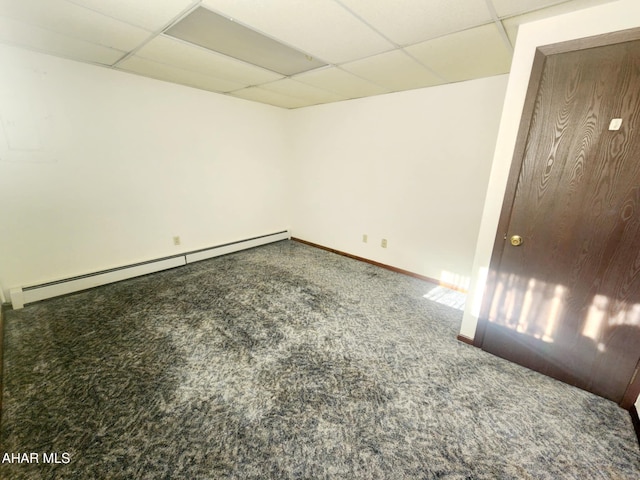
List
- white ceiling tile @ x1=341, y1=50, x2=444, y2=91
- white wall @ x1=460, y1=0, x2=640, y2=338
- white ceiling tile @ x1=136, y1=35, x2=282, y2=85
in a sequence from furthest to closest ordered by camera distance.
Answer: white ceiling tile @ x1=341, y1=50, x2=444, y2=91
white ceiling tile @ x1=136, y1=35, x2=282, y2=85
white wall @ x1=460, y1=0, x2=640, y2=338

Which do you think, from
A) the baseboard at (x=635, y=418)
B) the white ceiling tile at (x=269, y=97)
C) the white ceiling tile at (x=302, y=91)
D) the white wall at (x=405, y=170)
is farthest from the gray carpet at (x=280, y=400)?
the white ceiling tile at (x=269, y=97)

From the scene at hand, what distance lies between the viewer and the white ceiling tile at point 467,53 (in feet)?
5.87

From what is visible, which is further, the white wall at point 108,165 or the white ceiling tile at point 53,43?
the white wall at point 108,165

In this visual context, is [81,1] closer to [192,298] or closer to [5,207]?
[5,207]

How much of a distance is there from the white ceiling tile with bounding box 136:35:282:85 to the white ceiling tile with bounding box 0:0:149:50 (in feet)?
0.46

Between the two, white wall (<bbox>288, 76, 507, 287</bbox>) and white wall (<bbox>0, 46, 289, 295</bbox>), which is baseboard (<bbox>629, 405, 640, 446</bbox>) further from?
white wall (<bbox>0, 46, 289, 295</bbox>)

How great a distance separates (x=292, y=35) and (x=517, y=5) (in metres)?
1.36

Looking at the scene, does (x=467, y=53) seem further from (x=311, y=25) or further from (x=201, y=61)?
(x=201, y=61)

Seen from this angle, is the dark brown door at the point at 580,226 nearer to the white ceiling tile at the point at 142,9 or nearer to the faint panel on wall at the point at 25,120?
the white ceiling tile at the point at 142,9

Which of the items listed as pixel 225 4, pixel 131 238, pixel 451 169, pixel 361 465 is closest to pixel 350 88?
pixel 451 169

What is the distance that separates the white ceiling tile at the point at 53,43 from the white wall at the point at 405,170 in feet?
8.50

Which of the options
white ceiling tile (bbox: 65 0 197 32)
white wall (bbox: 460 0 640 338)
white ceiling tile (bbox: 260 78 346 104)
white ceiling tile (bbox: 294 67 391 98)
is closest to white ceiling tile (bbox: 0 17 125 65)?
white ceiling tile (bbox: 65 0 197 32)

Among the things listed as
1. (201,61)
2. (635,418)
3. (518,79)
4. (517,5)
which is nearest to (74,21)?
(201,61)

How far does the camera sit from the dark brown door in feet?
4.79
